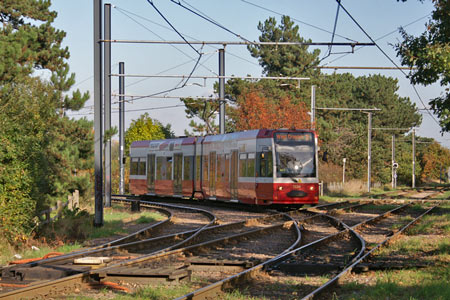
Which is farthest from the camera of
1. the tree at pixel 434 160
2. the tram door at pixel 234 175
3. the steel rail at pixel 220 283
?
the tree at pixel 434 160

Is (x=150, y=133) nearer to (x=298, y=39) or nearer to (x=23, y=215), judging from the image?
(x=298, y=39)

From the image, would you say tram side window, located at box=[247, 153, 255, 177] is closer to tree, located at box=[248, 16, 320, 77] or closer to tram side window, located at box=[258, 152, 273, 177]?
tram side window, located at box=[258, 152, 273, 177]

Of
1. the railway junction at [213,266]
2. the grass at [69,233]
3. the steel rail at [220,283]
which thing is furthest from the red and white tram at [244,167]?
the steel rail at [220,283]

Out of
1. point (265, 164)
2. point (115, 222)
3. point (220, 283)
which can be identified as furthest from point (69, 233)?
point (265, 164)

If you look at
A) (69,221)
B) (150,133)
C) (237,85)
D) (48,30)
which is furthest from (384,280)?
(237,85)

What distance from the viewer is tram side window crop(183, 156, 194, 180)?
33094 millimetres

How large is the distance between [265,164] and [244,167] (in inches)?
65.5

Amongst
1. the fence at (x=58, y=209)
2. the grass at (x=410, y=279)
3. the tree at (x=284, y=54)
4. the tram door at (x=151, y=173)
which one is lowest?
the grass at (x=410, y=279)

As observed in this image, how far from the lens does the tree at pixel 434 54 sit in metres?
12.3

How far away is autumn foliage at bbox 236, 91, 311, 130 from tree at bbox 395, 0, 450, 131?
33.4m

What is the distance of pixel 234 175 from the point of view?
28578mm

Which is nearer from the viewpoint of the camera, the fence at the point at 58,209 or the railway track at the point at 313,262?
the railway track at the point at 313,262

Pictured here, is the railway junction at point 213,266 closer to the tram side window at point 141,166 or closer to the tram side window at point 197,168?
the tram side window at point 197,168

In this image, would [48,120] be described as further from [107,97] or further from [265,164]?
[265,164]
